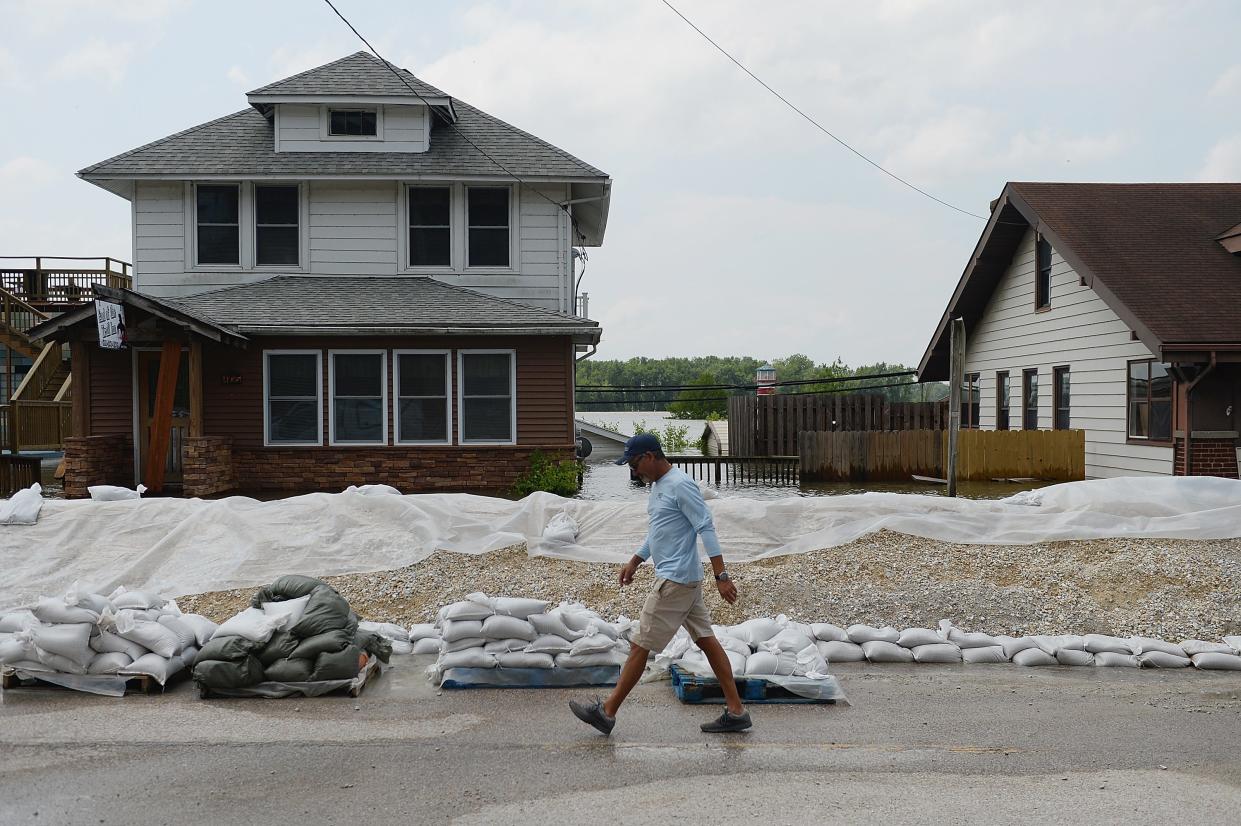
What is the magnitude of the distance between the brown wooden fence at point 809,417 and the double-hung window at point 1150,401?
25.2 ft

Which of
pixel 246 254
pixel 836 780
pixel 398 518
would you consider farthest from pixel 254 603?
pixel 246 254

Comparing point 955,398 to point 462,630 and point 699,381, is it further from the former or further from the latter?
point 699,381

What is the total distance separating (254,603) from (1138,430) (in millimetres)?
15804

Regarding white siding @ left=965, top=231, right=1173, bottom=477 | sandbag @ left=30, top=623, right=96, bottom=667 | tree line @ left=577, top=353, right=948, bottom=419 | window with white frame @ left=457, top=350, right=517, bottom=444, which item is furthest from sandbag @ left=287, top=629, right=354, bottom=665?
tree line @ left=577, top=353, right=948, bottom=419

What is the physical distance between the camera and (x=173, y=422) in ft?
60.4

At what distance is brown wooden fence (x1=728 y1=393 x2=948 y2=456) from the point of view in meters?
26.1

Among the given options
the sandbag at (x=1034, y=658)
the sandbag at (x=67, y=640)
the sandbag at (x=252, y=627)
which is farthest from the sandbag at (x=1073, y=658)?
the sandbag at (x=67, y=640)

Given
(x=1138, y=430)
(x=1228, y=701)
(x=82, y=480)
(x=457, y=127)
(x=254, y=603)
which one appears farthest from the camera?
(x=457, y=127)

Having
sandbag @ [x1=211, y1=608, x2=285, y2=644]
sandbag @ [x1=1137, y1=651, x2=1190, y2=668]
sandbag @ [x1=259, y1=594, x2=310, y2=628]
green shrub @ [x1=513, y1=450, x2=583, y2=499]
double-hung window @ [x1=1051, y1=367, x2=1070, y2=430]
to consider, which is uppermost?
double-hung window @ [x1=1051, y1=367, x2=1070, y2=430]

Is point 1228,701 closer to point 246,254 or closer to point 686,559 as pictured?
point 686,559

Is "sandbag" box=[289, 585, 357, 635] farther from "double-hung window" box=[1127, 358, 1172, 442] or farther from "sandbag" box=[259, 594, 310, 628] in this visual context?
"double-hung window" box=[1127, 358, 1172, 442]

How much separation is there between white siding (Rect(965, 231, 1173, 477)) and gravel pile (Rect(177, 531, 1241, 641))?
27.2ft

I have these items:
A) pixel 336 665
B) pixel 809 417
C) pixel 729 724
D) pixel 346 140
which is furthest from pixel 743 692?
pixel 809 417

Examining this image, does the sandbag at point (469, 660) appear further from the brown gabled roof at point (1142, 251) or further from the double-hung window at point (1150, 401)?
the double-hung window at point (1150, 401)
